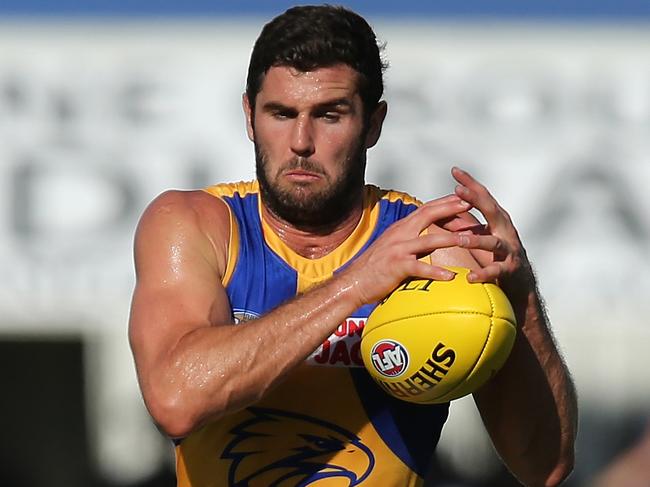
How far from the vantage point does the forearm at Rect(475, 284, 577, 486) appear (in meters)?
4.46

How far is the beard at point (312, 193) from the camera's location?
437 cm

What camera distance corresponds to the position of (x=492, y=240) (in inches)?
159

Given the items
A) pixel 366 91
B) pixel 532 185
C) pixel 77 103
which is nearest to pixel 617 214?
pixel 532 185

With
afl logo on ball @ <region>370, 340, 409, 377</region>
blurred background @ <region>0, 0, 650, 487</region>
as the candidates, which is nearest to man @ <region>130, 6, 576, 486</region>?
afl logo on ball @ <region>370, 340, 409, 377</region>

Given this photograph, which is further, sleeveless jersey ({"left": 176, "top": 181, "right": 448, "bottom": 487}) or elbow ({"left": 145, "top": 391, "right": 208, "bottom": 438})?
sleeveless jersey ({"left": 176, "top": 181, "right": 448, "bottom": 487})

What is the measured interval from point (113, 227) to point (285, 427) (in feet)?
13.4

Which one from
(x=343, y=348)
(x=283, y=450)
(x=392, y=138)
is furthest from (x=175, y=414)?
(x=392, y=138)

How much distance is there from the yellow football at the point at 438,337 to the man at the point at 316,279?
0.06 metres

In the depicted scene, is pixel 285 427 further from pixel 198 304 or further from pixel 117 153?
pixel 117 153

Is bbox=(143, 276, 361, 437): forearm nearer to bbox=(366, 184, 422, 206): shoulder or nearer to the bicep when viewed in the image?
the bicep

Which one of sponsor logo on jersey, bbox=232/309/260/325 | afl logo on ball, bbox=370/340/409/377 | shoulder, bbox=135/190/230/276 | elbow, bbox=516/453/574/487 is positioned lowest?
elbow, bbox=516/453/574/487

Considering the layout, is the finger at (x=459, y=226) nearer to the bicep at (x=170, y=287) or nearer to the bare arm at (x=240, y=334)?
the bare arm at (x=240, y=334)

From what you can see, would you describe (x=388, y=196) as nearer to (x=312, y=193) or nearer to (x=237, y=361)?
(x=312, y=193)

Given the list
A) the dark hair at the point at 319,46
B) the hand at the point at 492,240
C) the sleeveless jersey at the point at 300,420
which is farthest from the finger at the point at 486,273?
the dark hair at the point at 319,46
